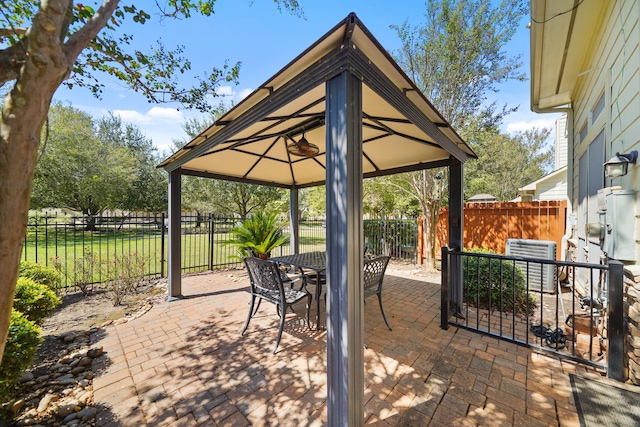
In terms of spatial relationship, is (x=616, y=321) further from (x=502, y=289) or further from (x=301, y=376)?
(x=301, y=376)

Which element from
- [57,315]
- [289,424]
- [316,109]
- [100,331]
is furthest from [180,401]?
[57,315]

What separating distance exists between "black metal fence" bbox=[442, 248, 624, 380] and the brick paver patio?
0.90ft

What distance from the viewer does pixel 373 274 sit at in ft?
10.8

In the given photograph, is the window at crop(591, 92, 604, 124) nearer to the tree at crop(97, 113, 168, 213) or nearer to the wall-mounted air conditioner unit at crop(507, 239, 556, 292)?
the wall-mounted air conditioner unit at crop(507, 239, 556, 292)

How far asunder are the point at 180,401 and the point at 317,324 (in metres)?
1.68

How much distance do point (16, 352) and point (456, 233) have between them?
16.0ft

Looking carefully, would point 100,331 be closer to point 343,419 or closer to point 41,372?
point 41,372

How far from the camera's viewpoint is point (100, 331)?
3.20m

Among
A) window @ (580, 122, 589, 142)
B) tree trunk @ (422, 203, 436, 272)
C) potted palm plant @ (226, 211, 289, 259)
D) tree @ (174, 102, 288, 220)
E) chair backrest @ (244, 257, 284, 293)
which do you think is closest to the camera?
chair backrest @ (244, 257, 284, 293)

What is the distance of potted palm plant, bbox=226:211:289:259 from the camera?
554cm

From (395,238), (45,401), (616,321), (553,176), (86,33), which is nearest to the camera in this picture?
(86,33)

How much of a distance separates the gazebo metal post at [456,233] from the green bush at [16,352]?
4648 millimetres

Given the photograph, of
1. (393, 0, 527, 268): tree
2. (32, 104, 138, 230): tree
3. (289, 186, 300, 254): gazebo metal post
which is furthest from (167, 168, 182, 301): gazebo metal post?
(32, 104, 138, 230): tree

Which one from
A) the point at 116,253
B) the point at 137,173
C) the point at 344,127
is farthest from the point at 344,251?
the point at 137,173
